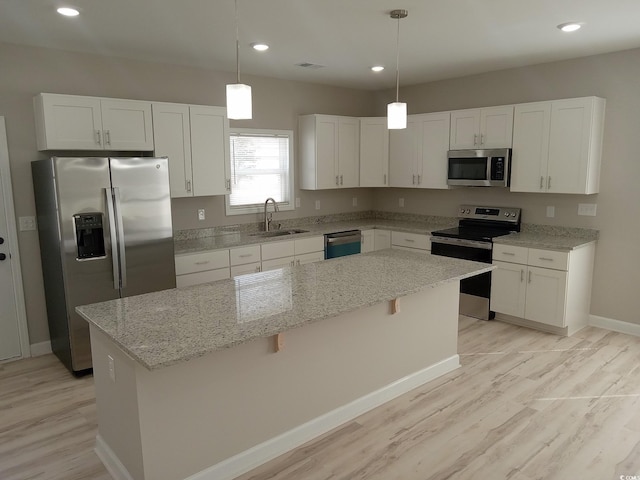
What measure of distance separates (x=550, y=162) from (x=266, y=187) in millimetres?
3040

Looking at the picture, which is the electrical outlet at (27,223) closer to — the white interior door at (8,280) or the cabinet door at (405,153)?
the white interior door at (8,280)

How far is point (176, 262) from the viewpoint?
419 centimetres

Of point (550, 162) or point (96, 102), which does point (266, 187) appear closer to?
point (96, 102)

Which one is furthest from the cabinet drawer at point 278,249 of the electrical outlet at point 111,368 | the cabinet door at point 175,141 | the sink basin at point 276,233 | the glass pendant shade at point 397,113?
the electrical outlet at point 111,368

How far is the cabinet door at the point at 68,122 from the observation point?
3.66 meters

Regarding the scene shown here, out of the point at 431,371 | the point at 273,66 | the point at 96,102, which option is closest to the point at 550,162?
the point at 431,371

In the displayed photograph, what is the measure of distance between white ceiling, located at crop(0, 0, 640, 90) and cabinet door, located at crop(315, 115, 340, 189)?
33.6 inches

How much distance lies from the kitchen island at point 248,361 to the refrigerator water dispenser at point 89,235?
46.8 inches

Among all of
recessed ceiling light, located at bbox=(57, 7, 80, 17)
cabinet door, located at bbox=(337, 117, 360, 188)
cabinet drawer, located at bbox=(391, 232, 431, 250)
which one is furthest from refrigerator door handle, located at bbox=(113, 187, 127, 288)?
cabinet drawer, located at bbox=(391, 232, 431, 250)

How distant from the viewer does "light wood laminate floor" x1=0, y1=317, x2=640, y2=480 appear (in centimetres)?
253

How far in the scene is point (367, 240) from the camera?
5797 millimetres

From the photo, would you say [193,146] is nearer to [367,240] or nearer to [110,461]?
[367,240]

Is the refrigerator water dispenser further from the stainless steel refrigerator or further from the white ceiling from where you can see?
the white ceiling

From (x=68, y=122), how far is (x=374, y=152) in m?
3.52
